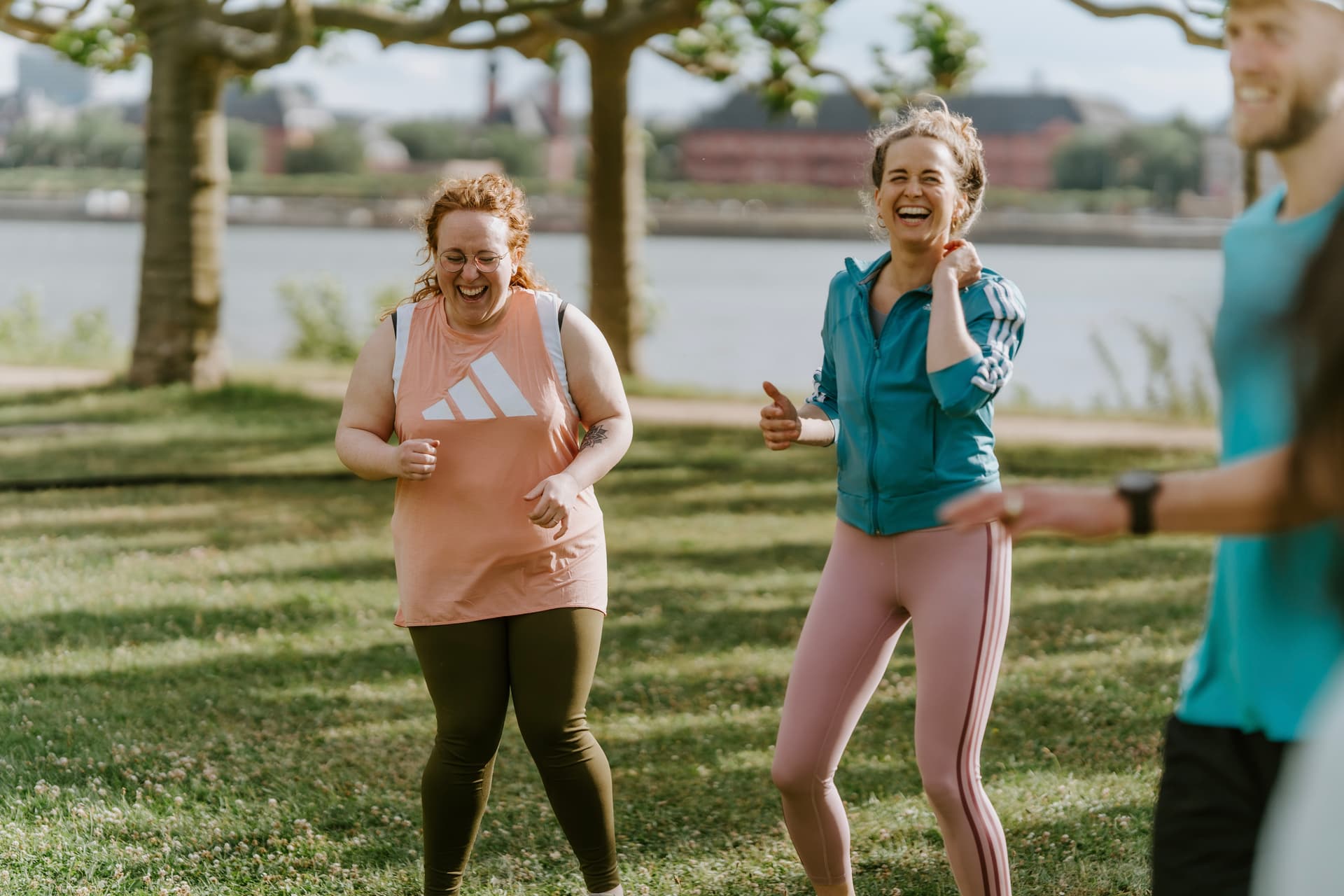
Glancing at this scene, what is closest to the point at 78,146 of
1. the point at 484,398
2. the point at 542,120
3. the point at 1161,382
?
the point at 1161,382

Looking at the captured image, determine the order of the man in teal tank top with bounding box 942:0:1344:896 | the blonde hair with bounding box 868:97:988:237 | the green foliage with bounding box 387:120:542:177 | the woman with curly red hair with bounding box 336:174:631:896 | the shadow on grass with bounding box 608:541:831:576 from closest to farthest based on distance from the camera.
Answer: the man in teal tank top with bounding box 942:0:1344:896
the blonde hair with bounding box 868:97:988:237
the woman with curly red hair with bounding box 336:174:631:896
the shadow on grass with bounding box 608:541:831:576
the green foliage with bounding box 387:120:542:177

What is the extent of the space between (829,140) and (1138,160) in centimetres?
2008

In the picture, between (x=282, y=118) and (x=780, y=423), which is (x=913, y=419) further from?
(x=282, y=118)

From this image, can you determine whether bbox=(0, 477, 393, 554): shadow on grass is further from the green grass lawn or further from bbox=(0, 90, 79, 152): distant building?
bbox=(0, 90, 79, 152): distant building

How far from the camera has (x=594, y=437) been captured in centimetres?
Result: 370

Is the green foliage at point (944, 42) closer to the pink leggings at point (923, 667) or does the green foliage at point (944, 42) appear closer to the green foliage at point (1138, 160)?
the pink leggings at point (923, 667)

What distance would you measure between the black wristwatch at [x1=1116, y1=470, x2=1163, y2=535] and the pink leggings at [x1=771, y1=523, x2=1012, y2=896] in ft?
3.81

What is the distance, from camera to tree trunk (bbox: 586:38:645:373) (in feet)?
57.5

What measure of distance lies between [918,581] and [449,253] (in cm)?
139

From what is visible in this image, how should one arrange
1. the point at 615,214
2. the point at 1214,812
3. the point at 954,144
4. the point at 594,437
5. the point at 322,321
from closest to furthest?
the point at 1214,812 → the point at 954,144 → the point at 594,437 → the point at 615,214 → the point at 322,321

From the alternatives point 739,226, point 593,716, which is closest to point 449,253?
point 593,716

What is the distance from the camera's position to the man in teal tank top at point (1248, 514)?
2.03m

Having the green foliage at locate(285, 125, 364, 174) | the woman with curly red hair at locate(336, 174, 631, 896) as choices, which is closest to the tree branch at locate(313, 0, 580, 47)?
the woman with curly red hair at locate(336, 174, 631, 896)

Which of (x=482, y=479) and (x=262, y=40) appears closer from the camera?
(x=482, y=479)
